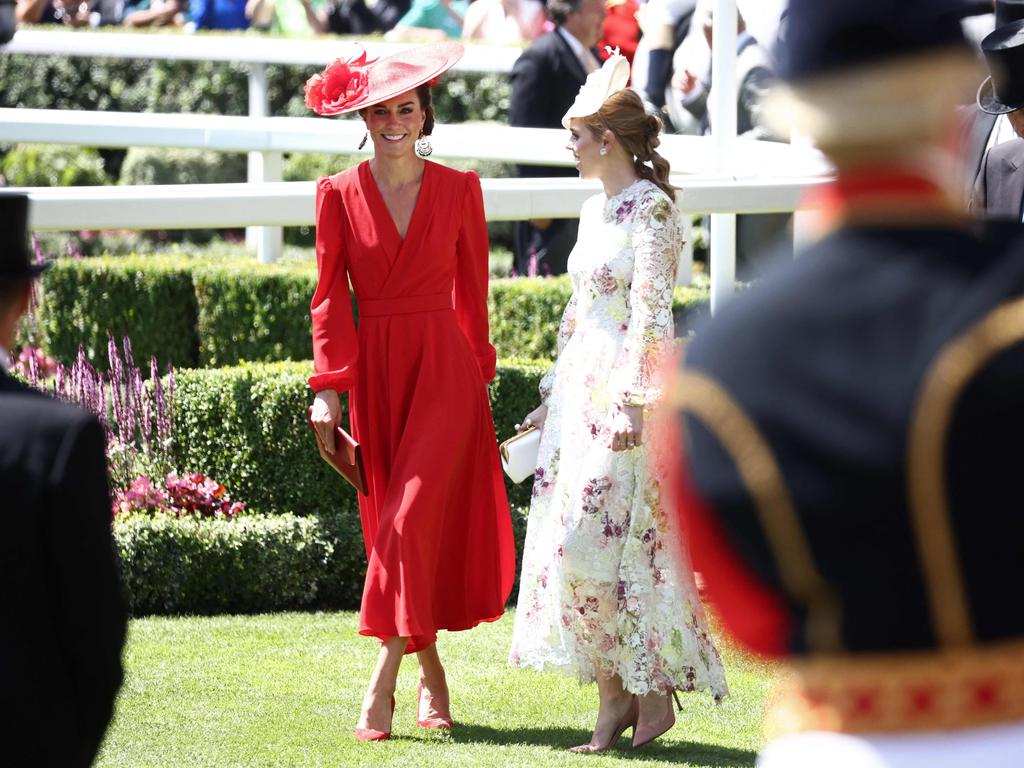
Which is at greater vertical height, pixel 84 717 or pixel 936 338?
pixel 936 338

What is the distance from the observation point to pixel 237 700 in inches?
231

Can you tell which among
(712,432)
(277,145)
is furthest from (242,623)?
(712,432)

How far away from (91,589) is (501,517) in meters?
3.37

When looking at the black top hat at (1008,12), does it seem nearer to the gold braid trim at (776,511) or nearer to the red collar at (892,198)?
the red collar at (892,198)

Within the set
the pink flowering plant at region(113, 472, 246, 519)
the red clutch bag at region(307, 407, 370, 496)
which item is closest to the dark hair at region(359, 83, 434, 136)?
the red clutch bag at region(307, 407, 370, 496)

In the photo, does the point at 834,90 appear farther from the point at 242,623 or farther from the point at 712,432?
the point at 242,623

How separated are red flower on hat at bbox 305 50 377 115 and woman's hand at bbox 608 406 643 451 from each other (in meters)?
1.33

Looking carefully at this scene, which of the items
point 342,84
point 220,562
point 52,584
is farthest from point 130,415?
point 52,584

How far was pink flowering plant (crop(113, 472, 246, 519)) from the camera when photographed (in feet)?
24.3

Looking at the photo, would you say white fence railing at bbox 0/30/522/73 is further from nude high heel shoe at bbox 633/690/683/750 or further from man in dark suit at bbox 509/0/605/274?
nude high heel shoe at bbox 633/690/683/750

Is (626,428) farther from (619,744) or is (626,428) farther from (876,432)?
(876,432)

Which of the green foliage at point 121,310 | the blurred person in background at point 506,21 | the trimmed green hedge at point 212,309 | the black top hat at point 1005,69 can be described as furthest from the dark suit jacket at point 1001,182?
the blurred person in background at point 506,21

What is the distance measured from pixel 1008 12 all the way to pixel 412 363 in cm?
253

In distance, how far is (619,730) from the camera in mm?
5430
